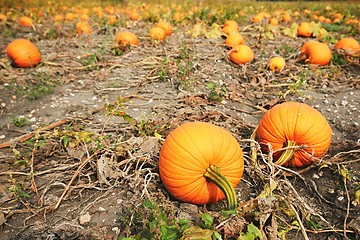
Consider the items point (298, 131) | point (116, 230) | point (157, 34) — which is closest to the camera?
point (116, 230)

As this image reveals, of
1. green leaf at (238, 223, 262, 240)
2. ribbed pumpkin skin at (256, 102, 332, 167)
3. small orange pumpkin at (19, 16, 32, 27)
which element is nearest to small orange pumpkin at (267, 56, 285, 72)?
ribbed pumpkin skin at (256, 102, 332, 167)

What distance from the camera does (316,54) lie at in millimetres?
4977

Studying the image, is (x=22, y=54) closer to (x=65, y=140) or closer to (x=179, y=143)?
(x=65, y=140)

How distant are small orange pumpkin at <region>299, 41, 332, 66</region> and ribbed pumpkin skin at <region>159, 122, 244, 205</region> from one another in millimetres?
3695

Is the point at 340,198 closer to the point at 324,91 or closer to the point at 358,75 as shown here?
the point at 324,91

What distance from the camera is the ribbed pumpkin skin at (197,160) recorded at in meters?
2.04

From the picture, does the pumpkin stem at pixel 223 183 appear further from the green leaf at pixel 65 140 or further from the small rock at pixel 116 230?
the green leaf at pixel 65 140

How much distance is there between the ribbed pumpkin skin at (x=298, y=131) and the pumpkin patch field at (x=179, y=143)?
12 millimetres

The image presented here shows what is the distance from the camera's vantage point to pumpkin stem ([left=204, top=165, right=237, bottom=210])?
187 cm

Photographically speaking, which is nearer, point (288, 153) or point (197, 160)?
point (197, 160)

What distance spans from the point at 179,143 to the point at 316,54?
4.01m

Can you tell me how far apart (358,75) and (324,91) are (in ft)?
3.97

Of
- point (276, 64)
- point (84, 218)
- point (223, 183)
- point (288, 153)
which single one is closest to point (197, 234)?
point (223, 183)

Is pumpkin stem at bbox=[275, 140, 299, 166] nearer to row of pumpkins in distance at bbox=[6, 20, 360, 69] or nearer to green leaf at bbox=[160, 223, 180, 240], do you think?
green leaf at bbox=[160, 223, 180, 240]
